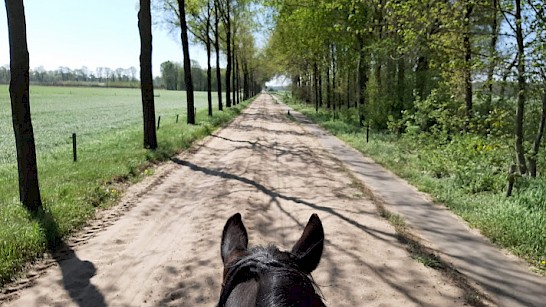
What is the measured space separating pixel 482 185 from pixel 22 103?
33.0ft

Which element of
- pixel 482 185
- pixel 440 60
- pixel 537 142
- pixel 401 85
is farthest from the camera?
pixel 401 85

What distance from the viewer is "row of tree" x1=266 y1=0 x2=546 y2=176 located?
29.0 ft

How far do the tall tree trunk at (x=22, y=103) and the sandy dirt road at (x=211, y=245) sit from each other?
142 centimetres

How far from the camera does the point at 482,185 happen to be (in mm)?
9641

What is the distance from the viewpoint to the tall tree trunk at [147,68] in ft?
48.0

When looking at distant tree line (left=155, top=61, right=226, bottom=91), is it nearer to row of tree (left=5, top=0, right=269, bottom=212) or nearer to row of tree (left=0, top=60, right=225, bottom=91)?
row of tree (left=0, top=60, right=225, bottom=91)

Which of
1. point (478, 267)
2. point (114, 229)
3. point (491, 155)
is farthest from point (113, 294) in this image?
point (491, 155)

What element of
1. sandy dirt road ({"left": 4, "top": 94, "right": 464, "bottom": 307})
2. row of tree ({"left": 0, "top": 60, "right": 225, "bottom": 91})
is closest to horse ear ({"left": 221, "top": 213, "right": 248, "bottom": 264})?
sandy dirt road ({"left": 4, "top": 94, "right": 464, "bottom": 307})

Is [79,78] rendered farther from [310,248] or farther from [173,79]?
[310,248]

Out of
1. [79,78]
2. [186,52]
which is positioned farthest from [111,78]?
[186,52]

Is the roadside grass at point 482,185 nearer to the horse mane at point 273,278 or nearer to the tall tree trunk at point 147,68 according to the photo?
the horse mane at point 273,278

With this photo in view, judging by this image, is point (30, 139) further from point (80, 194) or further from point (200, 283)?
point (200, 283)

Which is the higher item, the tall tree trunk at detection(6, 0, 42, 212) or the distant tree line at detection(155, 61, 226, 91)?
the distant tree line at detection(155, 61, 226, 91)

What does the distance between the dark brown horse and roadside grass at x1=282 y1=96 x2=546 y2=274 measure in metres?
5.56
